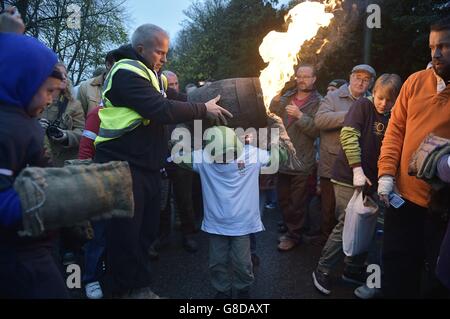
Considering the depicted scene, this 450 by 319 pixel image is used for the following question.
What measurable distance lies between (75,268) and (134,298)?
4.02ft

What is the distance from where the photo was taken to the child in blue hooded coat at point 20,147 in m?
1.56

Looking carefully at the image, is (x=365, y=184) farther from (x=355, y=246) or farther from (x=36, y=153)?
(x=36, y=153)

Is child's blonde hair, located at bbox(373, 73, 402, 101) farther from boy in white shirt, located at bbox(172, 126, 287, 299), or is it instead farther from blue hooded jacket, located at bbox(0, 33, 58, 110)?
blue hooded jacket, located at bbox(0, 33, 58, 110)

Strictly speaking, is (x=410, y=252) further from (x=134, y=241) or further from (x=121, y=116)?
(x=121, y=116)

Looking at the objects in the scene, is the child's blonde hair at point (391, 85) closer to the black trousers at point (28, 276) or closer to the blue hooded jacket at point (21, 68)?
the blue hooded jacket at point (21, 68)

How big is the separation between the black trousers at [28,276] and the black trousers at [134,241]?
3.07ft

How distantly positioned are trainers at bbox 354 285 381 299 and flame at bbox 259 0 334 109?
1.90 metres

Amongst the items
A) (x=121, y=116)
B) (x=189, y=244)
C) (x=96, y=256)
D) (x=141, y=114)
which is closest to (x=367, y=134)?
(x=141, y=114)

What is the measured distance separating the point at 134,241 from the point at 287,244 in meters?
2.39

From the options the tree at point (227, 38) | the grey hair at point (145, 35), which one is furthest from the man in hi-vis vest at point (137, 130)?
the tree at point (227, 38)

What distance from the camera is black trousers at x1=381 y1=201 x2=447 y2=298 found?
273 centimetres

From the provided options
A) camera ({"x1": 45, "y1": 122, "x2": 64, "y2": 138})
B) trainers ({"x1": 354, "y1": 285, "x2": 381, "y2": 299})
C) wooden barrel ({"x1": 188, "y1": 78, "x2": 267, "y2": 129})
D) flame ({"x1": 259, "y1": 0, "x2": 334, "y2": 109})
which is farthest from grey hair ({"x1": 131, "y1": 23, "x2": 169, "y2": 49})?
trainers ({"x1": 354, "y1": 285, "x2": 381, "y2": 299})

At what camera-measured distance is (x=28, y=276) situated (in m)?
1.70
